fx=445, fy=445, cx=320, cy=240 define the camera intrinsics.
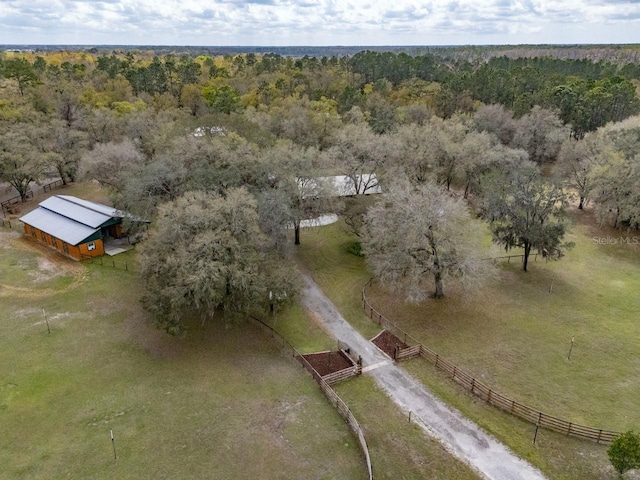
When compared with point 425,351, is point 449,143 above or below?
above

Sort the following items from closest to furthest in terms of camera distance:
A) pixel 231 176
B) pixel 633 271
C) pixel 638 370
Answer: pixel 638 370 → pixel 231 176 → pixel 633 271

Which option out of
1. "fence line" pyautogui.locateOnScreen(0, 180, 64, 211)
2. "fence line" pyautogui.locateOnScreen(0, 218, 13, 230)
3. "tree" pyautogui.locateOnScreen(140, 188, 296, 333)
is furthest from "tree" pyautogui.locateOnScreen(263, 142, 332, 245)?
"fence line" pyautogui.locateOnScreen(0, 180, 64, 211)

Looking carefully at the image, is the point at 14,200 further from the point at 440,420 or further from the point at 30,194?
the point at 440,420

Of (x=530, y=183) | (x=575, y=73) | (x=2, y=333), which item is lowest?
(x=2, y=333)

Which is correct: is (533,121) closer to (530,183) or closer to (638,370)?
(530,183)

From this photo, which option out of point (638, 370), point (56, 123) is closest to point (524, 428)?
point (638, 370)

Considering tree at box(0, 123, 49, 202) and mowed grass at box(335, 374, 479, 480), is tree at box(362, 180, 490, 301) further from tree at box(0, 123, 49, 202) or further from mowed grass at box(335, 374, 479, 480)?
tree at box(0, 123, 49, 202)

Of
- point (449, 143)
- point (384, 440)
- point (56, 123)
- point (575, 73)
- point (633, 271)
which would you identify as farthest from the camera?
point (575, 73)

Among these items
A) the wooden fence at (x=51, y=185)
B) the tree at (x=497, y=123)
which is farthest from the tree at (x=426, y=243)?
the wooden fence at (x=51, y=185)
